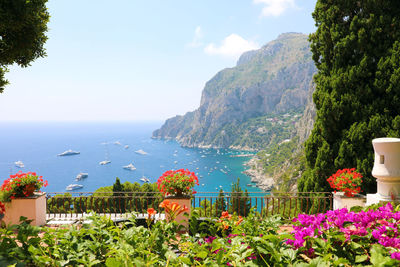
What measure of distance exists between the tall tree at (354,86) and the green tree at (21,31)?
30.2 ft

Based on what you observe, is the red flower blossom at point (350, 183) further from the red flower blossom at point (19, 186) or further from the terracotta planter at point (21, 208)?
the red flower blossom at point (19, 186)

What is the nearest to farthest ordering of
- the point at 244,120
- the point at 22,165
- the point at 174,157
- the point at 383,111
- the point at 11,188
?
the point at 11,188 < the point at 383,111 < the point at 22,165 < the point at 174,157 < the point at 244,120

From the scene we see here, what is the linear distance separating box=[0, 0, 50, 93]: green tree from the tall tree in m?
9.20

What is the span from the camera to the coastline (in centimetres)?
9756

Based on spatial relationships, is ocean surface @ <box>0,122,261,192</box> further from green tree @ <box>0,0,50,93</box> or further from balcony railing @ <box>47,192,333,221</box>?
green tree @ <box>0,0,50,93</box>

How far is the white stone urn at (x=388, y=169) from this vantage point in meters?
5.67

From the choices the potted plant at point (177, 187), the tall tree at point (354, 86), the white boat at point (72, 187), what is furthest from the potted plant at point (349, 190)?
the white boat at point (72, 187)

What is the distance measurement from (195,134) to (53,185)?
115093mm

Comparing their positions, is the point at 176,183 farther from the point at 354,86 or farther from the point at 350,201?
the point at 354,86

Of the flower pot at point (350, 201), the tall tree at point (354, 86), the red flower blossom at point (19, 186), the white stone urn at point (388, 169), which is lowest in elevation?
the flower pot at point (350, 201)

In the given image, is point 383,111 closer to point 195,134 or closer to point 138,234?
point 138,234

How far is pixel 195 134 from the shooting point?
195m

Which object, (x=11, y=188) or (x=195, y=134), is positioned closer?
(x=11, y=188)

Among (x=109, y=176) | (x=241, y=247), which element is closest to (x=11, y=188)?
(x=241, y=247)
